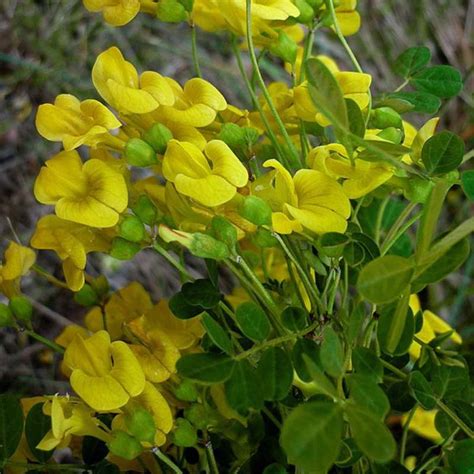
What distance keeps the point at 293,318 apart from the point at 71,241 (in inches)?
5.7

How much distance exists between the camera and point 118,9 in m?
0.53

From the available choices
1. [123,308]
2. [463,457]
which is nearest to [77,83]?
[123,308]

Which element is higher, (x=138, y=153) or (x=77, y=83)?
(x=138, y=153)

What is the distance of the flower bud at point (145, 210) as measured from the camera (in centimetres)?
49

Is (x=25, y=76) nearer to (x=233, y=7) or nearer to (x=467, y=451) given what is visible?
(x=233, y=7)

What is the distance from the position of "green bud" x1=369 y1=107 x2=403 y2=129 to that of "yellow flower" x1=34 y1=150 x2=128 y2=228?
0.55ft

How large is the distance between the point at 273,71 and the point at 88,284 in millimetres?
777

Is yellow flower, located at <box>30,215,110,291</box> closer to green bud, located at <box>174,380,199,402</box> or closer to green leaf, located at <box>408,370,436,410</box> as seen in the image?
green bud, located at <box>174,380,199,402</box>

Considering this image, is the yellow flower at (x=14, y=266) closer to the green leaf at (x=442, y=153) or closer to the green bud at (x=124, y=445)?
the green bud at (x=124, y=445)

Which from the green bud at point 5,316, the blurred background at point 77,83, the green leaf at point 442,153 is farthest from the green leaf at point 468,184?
the blurred background at point 77,83

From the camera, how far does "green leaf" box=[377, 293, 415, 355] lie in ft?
1.47

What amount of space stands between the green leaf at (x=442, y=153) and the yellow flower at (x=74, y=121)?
0.18m

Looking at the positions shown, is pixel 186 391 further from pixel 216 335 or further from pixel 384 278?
pixel 384 278

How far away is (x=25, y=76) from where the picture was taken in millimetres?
1221
